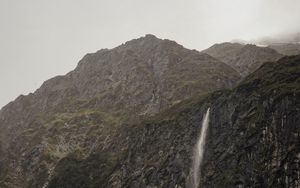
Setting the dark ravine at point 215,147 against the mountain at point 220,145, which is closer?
the mountain at point 220,145

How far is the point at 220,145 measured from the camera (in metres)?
148

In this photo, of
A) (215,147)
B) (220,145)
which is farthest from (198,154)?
(220,145)

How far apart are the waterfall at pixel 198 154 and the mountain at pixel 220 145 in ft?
6.66

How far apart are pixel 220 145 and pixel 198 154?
8119 millimetres

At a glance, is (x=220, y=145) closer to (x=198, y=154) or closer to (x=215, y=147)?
(x=215, y=147)

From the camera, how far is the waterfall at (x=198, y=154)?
14588 centimetres

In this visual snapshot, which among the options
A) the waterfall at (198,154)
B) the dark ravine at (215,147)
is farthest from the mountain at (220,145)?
the waterfall at (198,154)

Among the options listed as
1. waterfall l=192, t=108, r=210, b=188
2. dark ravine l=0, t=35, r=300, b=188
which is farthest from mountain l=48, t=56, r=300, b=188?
waterfall l=192, t=108, r=210, b=188

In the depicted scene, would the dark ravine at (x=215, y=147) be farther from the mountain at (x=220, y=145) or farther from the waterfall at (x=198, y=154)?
the waterfall at (x=198, y=154)

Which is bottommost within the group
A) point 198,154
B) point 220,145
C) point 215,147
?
point 198,154

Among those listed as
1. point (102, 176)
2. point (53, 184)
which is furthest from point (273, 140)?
point (53, 184)

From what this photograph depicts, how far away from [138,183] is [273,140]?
160ft

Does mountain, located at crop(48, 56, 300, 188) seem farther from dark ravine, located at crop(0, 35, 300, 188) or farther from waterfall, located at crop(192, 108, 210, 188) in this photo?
waterfall, located at crop(192, 108, 210, 188)

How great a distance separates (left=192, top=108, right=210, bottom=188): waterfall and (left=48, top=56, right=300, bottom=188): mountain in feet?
6.66
